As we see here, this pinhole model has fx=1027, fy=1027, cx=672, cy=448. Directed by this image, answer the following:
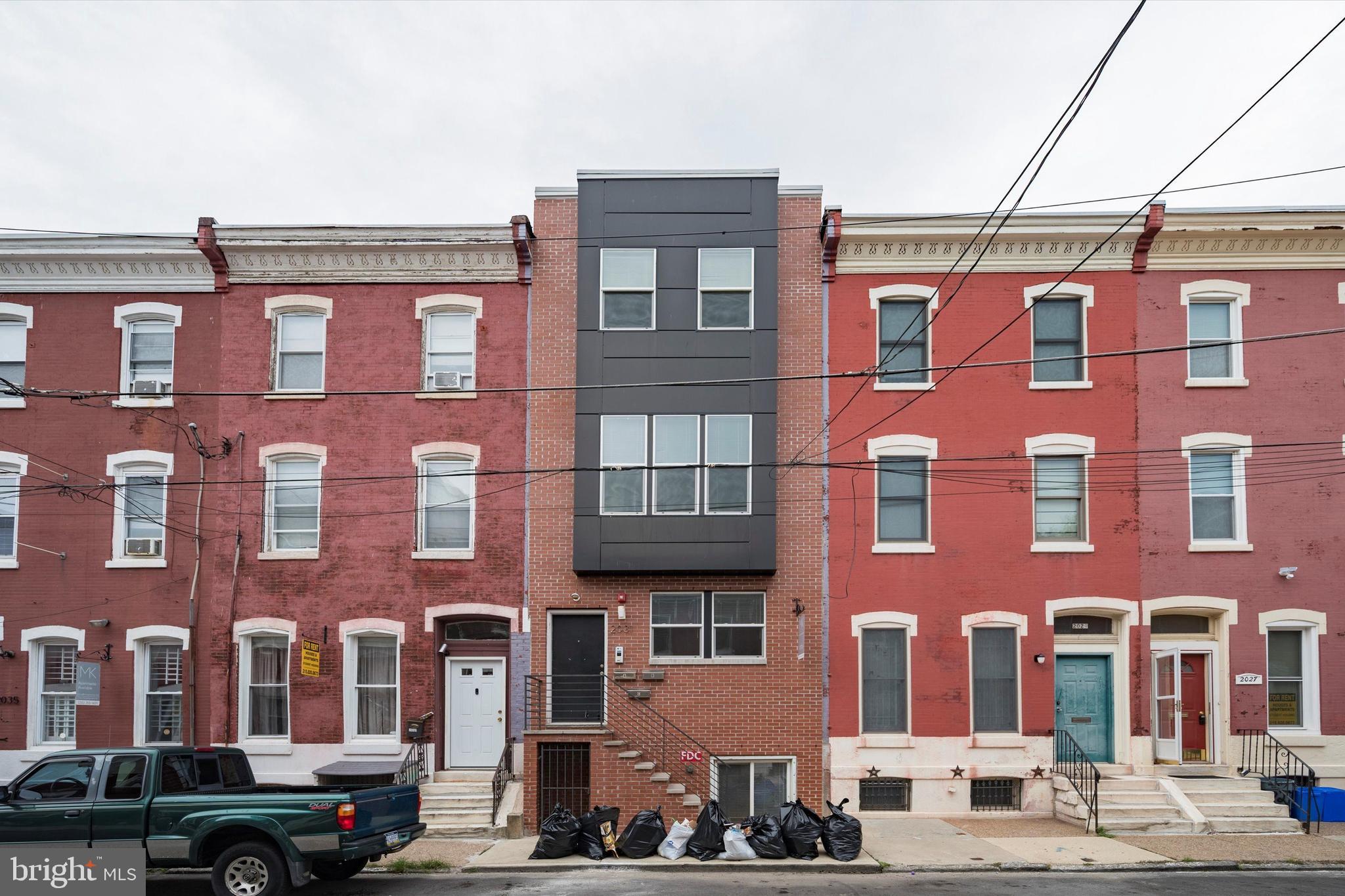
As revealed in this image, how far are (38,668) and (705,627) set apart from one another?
1195cm

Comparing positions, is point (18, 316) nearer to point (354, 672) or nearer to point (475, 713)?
point (354, 672)

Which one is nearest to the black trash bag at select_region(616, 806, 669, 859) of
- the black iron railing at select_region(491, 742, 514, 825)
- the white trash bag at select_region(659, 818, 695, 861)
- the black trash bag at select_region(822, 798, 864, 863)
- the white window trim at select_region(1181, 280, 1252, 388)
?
the white trash bag at select_region(659, 818, 695, 861)

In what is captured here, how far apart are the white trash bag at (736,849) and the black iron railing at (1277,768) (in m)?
9.10

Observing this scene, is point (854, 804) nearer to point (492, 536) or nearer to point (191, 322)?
point (492, 536)

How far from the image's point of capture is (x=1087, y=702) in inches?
712

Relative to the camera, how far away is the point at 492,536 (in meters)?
18.2

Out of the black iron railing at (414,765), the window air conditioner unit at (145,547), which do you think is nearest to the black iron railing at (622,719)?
the black iron railing at (414,765)

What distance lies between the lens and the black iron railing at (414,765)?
17.2 m

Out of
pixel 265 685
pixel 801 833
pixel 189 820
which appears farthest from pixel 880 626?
pixel 189 820

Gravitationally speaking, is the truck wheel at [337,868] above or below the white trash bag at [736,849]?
above

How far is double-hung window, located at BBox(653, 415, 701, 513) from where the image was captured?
58.5ft

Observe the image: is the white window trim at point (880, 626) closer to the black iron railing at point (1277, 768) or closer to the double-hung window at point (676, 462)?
the double-hung window at point (676, 462)

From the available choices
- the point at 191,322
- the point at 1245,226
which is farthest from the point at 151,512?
the point at 1245,226

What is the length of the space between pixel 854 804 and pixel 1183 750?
5937mm
